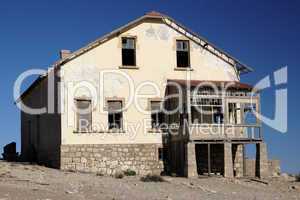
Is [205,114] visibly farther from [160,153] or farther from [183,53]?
[183,53]

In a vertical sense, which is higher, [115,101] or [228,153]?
[115,101]

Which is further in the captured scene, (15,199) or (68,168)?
(68,168)

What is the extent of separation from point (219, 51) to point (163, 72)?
3809 mm

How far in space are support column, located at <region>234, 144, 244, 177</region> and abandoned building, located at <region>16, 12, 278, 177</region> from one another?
6 cm

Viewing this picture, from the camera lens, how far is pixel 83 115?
28.4m

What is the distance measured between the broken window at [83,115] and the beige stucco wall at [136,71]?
Result: 0.87ft

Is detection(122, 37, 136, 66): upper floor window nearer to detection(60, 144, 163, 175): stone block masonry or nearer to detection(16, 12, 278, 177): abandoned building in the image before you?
detection(16, 12, 278, 177): abandoned building

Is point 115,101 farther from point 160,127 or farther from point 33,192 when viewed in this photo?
point 33,192

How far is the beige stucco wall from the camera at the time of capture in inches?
1111

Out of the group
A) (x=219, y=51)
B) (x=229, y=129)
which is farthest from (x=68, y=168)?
(x=219, y=51)

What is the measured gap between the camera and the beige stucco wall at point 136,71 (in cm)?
2822

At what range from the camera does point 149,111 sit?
96.9 feet

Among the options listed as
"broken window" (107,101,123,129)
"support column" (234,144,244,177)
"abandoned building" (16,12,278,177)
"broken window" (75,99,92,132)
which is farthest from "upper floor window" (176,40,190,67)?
"broken window" (75,99,92,132)

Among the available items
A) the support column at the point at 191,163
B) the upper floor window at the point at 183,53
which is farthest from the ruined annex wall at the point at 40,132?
the upper floor window at the point at 183,53
